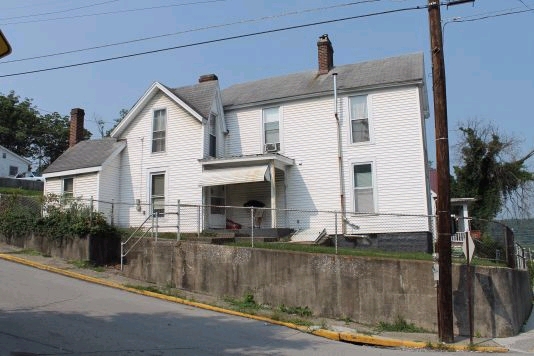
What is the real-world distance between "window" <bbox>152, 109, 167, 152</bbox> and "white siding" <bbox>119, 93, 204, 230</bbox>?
185 mm

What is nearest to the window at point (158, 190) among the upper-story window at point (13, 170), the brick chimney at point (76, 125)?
the brick chimney at point (76, 125)

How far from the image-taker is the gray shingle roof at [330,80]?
65.3ft

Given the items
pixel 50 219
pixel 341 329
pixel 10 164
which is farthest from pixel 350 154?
pixel 10 164

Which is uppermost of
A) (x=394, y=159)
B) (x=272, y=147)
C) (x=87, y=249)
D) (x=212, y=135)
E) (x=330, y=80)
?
(x=330, y=80)

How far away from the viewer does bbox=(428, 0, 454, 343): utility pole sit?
11.3 meters

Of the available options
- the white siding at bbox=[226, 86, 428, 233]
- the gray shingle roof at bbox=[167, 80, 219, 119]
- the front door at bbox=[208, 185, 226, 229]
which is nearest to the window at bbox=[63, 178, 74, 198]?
the gray shingle roof at bbox=[167, 80, 219, 119]

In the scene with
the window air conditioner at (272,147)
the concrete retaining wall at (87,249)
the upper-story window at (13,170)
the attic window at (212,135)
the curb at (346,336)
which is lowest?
the curb at (346,336)

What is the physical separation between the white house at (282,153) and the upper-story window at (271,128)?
44 mm

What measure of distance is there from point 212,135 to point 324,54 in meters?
6.20

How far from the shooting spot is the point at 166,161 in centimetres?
2198

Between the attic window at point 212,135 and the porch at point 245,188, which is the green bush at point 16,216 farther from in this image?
the attic window at point 212,135

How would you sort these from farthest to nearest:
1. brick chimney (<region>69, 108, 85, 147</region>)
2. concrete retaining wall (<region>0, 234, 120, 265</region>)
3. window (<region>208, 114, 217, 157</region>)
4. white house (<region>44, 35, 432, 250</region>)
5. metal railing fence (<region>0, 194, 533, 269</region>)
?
brick chimney (<region>69, 108, 85, 147</region>) < window (<region>208, 114, 217, 157</region>) < white house (<region>44, 35, 432, 250</region>) < concrete retaining wall (<region>0, 234, 120, 265</region>) < metal railing fence (<region>0, 194, 533, 269</region>)

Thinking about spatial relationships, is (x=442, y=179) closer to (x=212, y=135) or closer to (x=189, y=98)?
(x=212, y=135)

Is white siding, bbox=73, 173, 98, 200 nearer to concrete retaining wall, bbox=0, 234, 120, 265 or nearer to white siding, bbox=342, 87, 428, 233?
concrete retaining wall, bbox=0, 234, 120, 265
